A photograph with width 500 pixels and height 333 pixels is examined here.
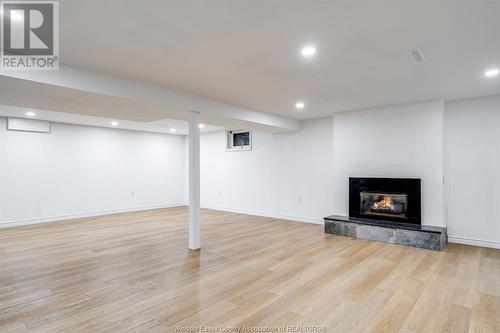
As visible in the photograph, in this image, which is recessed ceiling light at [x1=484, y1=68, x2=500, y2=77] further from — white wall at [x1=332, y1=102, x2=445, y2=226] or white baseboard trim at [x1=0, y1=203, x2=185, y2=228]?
white baseboard trim at [x1=0, y1=203, x2=185, y2=228]

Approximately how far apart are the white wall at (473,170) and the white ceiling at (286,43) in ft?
1.88

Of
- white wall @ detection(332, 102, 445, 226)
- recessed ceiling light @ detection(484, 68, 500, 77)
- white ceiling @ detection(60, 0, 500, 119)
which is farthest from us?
white wall @ detection(332, 102, 445, 226)

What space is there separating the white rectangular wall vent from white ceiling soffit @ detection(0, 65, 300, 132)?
279 cm

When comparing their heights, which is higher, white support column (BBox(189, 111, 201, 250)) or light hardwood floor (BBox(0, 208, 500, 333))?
white support column (BBox(189, 111, 201, 250))

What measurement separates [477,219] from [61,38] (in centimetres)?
629

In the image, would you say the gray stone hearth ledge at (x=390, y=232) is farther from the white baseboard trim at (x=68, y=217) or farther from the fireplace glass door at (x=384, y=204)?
the white baseboard trim at (x=68, y=217)

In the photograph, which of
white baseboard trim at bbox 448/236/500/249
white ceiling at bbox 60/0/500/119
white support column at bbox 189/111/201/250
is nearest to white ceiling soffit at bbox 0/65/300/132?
white ceiling at bbox 60/0/500/119

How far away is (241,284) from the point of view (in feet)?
10.4

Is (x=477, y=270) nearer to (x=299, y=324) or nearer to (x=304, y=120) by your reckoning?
(x=299, y=324)

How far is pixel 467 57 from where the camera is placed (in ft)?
10.1

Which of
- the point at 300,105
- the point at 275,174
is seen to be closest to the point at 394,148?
the point at 300,105

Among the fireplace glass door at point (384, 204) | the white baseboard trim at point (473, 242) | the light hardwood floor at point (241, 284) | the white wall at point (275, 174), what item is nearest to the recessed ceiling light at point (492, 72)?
the fireplace glass door at point (384, 204)

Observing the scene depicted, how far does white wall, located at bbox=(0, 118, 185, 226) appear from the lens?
636cm

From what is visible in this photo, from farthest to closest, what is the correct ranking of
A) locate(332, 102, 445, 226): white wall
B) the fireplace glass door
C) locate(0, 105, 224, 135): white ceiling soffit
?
locate(0, 105, 224, 135): white ceiling soffit → the fireplace glass door → locate(332, 102, 445, 226): white wall
